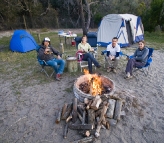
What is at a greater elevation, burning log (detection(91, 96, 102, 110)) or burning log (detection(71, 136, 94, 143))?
burning log (detection(91, 96, 102, 110))

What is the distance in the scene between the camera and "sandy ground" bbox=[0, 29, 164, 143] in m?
2.63

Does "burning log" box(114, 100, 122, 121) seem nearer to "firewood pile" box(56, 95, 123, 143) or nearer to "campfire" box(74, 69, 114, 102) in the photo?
"firewood pile" box(56, 95, 123, 143)

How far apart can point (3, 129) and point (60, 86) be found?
5.92 feet

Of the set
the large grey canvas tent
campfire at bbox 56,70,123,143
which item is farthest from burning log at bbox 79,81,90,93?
the large grey canvas tent

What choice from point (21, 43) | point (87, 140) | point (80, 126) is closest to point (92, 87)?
point (80, 126)

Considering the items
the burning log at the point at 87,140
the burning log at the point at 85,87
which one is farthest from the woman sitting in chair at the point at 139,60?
the burning log at the point at 87,140

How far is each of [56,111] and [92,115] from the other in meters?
0.86

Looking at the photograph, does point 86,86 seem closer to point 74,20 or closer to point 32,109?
point 32,109

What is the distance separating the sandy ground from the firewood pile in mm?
106

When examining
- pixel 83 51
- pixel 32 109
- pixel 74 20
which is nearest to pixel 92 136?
pixel 32 109

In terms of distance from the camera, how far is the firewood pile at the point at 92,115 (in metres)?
2.66

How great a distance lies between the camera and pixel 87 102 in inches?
118

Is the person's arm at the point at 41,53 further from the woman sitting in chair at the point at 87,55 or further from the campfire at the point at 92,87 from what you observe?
the campfire at the point at 92,87

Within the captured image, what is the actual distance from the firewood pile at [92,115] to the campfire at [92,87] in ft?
0.60
